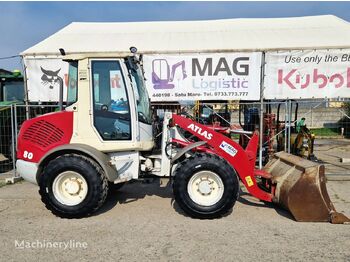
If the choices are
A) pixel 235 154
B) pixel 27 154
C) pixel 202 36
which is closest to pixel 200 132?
pixel 235 154

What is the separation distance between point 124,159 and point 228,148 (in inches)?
63.6

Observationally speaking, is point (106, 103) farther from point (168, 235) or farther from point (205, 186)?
point (168, 235)

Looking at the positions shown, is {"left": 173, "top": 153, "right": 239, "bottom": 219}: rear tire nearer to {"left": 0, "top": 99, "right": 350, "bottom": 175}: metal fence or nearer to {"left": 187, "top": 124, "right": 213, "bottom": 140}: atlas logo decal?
{"left": 187, "top": 124, "right": 213, "bottom": 140}: atlas logo decal

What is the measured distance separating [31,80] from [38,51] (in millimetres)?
770

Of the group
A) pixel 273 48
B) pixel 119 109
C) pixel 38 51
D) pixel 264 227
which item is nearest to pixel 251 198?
pixel 264 227

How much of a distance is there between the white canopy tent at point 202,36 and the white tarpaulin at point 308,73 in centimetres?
24

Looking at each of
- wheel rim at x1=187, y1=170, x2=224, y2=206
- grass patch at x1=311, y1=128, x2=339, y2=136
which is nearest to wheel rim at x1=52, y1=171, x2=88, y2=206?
wheel rim at x1=187, y1=170, x2=224, y2=206

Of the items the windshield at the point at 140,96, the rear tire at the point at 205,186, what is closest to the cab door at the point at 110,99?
the windshield at the point at 140,96

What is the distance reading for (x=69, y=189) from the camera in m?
5.06

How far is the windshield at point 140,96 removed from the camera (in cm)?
537

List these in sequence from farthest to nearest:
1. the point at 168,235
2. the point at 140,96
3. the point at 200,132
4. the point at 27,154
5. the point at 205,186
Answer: the point at 140,96, the point at 200,132, the point at 27,154, the point at 205,186, the point at 168,235

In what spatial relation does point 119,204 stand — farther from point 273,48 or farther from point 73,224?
point 273,48

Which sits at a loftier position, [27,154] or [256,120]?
[256,120]

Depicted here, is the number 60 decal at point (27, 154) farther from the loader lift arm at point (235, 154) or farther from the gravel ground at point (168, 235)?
the loader lift arm at point (235, 154)
